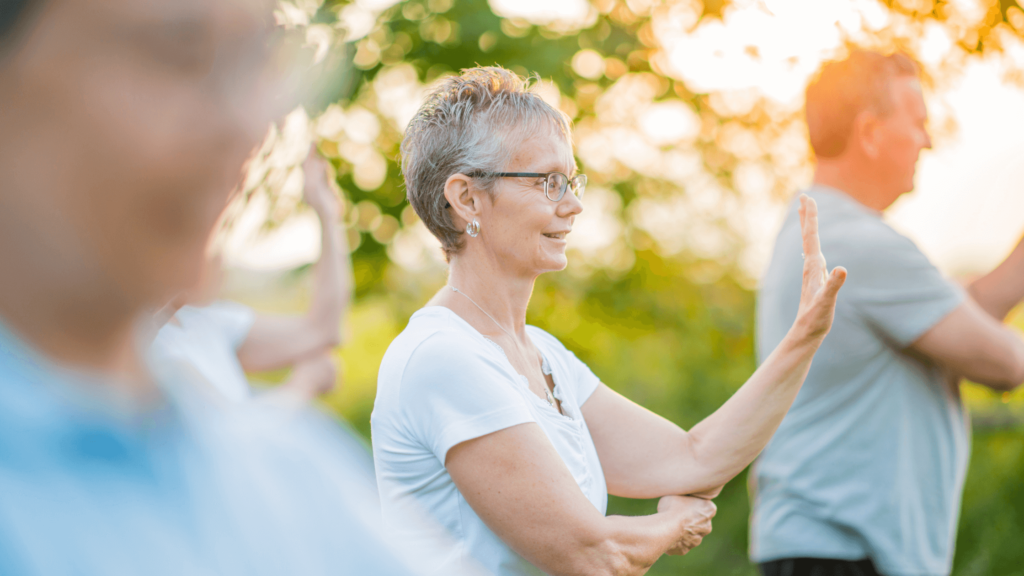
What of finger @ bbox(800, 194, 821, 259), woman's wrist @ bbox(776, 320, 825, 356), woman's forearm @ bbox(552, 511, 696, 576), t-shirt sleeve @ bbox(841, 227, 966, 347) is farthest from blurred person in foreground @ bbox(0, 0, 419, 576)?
t-shirt sleeve @ bbox(841, 227, 966, 347)

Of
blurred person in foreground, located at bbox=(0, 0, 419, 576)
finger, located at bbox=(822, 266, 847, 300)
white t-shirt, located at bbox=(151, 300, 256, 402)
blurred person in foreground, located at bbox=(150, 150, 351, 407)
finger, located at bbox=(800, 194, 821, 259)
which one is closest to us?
blurred person in foreground, located at bbox=(0, 0, 419, 576)

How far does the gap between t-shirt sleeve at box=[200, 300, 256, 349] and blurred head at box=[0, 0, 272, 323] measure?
98.9 inches

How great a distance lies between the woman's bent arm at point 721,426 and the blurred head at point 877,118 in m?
0.81

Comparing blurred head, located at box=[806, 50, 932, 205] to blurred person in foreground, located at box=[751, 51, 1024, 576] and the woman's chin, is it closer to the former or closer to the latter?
blurred person in foreground, located at box=[751, 51, 1024, 576]

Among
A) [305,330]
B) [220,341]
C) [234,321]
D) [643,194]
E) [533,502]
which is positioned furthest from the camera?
[643,194]

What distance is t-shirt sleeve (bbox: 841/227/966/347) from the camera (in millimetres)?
2396

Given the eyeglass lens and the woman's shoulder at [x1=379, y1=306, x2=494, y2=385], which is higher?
the eyeglass lens

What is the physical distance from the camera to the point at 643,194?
5.16m

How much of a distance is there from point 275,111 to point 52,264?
5.6 inches

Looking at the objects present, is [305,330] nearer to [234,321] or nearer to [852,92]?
[234,321]

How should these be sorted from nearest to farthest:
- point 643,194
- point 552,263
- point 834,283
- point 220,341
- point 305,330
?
point 834,283, point 552,263, point 220,341, point 305,330, point 643,194

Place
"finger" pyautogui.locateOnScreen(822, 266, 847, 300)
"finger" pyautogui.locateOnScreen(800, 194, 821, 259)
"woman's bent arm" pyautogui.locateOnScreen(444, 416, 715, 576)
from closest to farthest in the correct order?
"woman's bent arm" pyautogui.locateOnScreen(444, 416, 715, 576) < "finger" pyautogui.locateOnScreen(822, 266, 847, 300) < "finger" pyautogui.locateOnScreen(800, 194, 821, 259)

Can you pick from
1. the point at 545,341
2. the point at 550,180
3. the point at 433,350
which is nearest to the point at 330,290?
the point at 545,341

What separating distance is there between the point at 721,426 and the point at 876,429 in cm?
76
